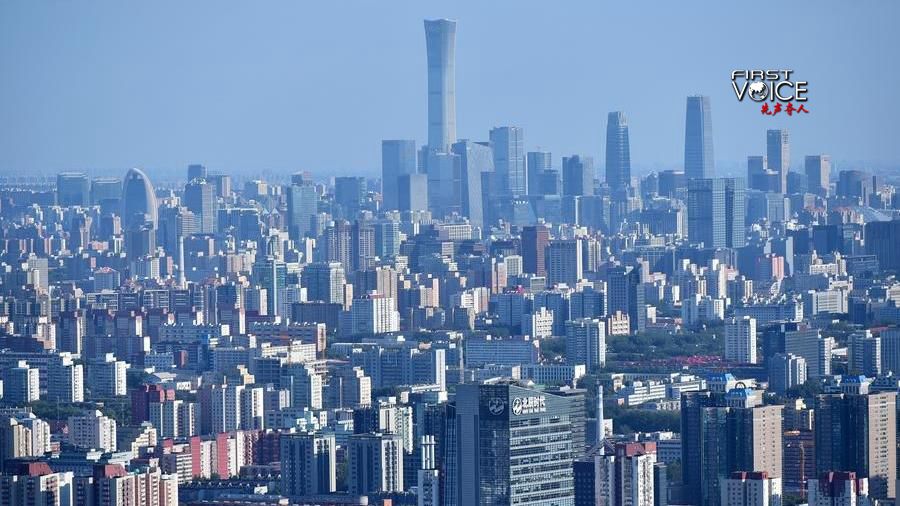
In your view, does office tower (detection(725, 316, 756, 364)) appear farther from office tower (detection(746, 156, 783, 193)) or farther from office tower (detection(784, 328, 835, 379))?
office tower (detection(746, 156, 783, 193))

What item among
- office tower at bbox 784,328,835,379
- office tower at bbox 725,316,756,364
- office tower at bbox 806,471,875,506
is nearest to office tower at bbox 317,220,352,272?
office tower at bbox 725,316,756,364

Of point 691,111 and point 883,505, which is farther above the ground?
point 691,111

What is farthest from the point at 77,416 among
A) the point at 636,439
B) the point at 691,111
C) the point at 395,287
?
the point at 395,287

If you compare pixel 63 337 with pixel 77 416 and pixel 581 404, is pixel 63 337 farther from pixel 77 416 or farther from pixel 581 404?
pixel 581 404

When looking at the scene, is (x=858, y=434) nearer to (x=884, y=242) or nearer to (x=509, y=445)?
(x=509, y=445)

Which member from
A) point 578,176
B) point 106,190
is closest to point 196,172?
point 106,190

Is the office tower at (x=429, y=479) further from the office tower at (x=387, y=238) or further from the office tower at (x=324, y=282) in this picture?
the office tower at (x=387, y=238)
